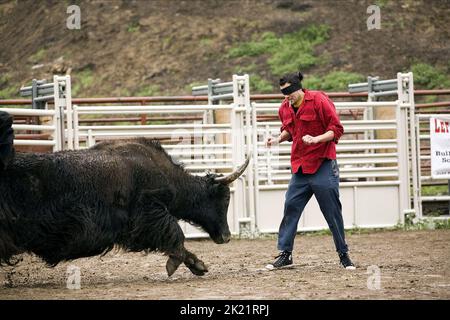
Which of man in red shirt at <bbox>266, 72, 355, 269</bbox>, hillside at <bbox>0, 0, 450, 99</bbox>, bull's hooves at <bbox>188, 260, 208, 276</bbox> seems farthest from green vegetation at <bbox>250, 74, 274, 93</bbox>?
bull's hooves at <bbox>188, 260, 208, 276</bbox>

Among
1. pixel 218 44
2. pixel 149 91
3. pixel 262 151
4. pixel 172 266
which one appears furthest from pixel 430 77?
pixel 172 266

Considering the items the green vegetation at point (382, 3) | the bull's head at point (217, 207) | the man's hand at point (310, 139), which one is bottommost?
the bull's head at point (217, 207)

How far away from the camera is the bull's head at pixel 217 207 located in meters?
9.60

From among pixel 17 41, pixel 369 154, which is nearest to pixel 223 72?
pixel 17 41

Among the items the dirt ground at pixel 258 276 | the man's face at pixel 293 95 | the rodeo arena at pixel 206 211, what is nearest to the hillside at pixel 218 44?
the rodeo arena at pixel 206 211

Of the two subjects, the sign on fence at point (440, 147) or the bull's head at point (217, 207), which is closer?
the bull's head at point (217, 207)

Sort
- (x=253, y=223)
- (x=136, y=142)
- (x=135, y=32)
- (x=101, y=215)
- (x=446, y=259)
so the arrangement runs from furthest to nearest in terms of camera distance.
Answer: (x=135, y=32) → (x=253, y=223) → (x=446, y=259) → (x=136, y=142) → (x=101, y=215)

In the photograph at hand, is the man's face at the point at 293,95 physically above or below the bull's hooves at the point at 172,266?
above

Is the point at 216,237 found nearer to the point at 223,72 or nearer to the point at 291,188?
the point at 291,188

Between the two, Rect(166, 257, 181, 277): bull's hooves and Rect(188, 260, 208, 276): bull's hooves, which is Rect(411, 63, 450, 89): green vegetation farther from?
Rect(166, 257, 181, 277): bull's hooves

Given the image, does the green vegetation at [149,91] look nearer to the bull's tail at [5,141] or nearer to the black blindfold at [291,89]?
the black blindfold at [291,89]

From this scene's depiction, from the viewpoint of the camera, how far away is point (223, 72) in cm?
2662

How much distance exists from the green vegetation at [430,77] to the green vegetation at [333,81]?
151cm

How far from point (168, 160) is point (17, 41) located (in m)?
22.6
